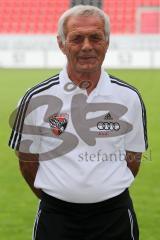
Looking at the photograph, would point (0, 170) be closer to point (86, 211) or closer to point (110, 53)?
point (86, 211)

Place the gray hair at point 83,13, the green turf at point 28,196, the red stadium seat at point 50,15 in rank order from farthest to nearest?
the red stadium seat at point 50,15
the green turf at point 28,196
the gray hair at point 83,13

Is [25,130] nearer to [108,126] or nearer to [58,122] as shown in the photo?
[58,122]

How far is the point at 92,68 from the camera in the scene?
236 cm

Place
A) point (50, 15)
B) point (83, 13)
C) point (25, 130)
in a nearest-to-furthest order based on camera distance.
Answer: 1. point (83, 13)
2. point (25, 130)
3. point (50, 15)

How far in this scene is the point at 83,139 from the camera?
2.36m

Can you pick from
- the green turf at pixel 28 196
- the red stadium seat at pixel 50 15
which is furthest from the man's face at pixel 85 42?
the red stadium seat at pixel 50 15

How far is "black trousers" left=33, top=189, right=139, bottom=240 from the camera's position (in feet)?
7.81

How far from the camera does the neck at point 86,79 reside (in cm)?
241

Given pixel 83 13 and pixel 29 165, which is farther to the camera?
pixel 29 165

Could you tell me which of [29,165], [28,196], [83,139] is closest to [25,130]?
[29,165]

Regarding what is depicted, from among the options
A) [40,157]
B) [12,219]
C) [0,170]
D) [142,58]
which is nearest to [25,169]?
[40,157]

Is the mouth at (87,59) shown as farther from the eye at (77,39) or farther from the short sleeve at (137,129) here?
the short sleeve at (137,129)

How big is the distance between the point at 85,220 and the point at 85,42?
2.48 feet

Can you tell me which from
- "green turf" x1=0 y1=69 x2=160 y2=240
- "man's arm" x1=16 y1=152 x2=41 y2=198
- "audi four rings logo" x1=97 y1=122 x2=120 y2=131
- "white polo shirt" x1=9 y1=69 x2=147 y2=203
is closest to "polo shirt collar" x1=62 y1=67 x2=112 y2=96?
"white polo shirt" x1=9 y1=69 x2=147 y2=203
